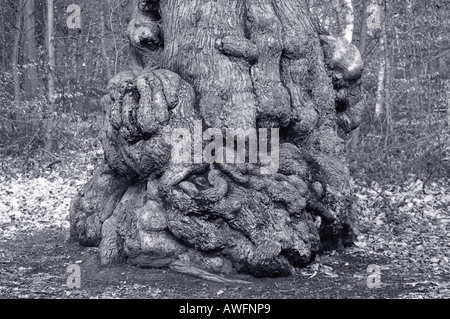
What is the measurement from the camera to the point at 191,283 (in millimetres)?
6246

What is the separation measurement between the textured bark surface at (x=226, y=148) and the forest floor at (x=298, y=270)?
24cm

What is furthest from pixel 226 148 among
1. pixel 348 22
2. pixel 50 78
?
pixel 50 78

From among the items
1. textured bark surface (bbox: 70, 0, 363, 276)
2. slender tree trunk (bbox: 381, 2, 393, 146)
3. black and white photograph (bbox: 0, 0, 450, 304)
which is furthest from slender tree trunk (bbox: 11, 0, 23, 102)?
textured bark surface (bbox: 70, 0, 363, 276)

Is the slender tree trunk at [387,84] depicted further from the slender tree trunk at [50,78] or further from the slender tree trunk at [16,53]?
the slender tree trunk at [16,53]

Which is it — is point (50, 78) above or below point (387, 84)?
above

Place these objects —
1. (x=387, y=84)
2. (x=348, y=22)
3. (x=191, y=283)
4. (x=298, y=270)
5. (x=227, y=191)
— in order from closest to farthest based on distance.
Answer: (x=191, y=283), (x=227, y=191), (x=298, y=270), (x=348, y=22), (x=387, y=84)

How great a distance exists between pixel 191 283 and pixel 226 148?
4.77 ft

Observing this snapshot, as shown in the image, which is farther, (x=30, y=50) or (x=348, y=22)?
(x=30, y=50)

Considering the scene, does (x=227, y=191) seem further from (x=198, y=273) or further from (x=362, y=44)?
(x=362, y=44)

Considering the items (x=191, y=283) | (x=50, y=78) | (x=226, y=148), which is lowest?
(x=191, y=283)

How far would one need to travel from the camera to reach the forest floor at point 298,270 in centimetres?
611

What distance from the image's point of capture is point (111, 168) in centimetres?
764

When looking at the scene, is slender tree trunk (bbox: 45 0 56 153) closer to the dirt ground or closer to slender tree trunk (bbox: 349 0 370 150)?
slender tree trunk (bbox: 349 0 370 150)
